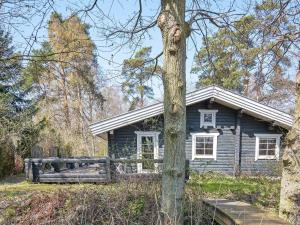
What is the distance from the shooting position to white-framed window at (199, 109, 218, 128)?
1372 centimetres

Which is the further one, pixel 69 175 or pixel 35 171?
pixel 35 171

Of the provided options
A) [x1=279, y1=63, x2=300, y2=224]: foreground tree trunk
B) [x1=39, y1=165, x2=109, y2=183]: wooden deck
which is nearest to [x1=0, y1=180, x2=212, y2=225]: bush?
[x1=279, y1=63, x2=300, y2=224]: foreground tree trunk

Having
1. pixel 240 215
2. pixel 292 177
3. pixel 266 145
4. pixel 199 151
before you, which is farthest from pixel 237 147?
pixel 240 215

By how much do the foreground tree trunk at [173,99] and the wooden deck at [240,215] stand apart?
3.21ft

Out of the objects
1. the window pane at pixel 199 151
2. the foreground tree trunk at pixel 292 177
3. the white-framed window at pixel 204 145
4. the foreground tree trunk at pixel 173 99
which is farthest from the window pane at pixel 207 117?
the foreground tree trunk at pixel 173 99

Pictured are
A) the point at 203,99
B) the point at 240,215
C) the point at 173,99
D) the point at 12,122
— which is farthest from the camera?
the point at 12,122

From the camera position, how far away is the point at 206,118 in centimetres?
1381

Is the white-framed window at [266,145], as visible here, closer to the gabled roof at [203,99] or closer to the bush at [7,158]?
the gabled roof at [203,99]

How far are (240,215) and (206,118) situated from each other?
971 cm

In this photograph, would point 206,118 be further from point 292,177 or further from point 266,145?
point 292,177

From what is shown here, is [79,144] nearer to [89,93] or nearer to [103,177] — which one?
[89,93]

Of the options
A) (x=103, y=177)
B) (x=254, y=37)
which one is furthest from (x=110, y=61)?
(x=103, y=177)

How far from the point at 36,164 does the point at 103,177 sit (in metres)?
2.68

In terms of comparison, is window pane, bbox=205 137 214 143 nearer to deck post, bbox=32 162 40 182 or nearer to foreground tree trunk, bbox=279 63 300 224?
deck post, bbox=32 162 40 182
